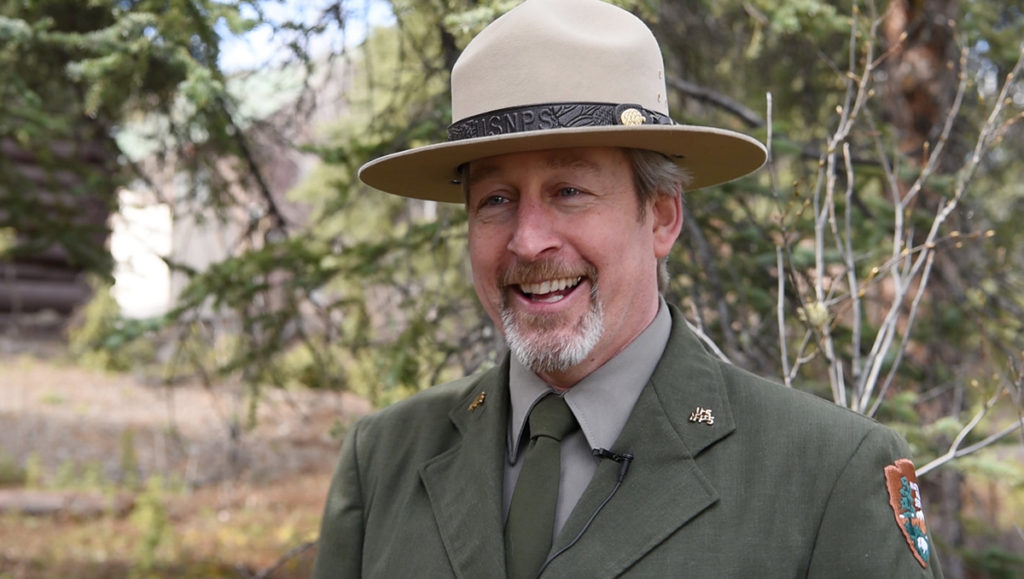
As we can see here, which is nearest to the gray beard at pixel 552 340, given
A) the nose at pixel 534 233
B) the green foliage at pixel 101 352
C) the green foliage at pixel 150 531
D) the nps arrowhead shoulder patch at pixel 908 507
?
the nose at pixel 534 233

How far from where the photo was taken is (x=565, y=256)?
196 cm

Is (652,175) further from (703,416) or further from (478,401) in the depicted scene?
(478,401)

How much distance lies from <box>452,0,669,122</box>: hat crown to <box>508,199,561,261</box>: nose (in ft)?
0.68

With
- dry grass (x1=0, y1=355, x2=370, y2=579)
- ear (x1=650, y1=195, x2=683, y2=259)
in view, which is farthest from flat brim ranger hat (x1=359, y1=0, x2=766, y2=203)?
dry grass (x1=0, y1=355, x2=370, y2=579)

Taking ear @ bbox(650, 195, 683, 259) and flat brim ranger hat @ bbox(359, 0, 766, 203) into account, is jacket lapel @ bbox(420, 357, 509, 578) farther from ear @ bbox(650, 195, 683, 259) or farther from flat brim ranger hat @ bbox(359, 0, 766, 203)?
flat brim ranger hat @ bbox(359, 0, 766, 203)

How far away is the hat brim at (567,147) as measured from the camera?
1903 millimetres

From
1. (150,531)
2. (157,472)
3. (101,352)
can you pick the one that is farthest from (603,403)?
(101,352)

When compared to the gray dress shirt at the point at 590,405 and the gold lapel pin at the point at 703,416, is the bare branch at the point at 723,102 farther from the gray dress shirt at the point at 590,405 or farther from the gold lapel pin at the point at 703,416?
the gold lapel pin at the point at 703,416

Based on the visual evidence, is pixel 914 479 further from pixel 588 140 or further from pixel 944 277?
pixel 944 277

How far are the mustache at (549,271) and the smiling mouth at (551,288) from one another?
0.04 ft

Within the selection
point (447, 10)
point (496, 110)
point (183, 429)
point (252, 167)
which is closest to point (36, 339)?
point (183, 429)

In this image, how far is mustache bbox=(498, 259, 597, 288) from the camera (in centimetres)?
195

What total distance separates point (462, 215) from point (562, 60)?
214 centimetres

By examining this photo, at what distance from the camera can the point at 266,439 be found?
11266 mm
